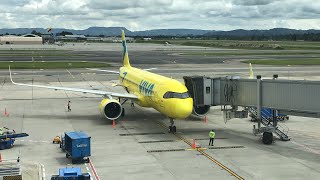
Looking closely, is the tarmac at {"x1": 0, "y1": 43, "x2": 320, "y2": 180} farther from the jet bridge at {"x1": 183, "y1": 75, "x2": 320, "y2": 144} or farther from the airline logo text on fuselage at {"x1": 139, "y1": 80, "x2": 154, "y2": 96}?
the airline logo text on fuselage at {"x1": 139, "y1": 80, "x2": 154, "y2": 96}

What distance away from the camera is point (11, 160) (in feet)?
92.2

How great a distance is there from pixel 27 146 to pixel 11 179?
10177mm

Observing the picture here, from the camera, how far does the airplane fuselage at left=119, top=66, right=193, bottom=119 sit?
34.4 meters

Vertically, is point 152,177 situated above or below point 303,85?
below

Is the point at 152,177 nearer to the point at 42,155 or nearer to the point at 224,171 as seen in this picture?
the point at 224,171

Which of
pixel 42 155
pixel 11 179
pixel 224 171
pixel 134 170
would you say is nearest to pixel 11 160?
pixel 42 155

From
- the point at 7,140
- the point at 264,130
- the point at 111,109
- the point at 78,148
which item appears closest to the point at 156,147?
the point at 78,148

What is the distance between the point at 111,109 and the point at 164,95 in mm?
6902

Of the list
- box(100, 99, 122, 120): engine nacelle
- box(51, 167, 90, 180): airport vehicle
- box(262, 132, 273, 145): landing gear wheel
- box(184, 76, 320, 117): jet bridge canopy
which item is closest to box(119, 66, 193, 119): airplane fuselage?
box(184, 76, 320, 117): jet bridge canopy

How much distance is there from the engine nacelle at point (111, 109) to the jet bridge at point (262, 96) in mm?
6926

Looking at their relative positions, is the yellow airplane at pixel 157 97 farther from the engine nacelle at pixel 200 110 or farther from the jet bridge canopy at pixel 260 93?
the engine nacelle at pixel 200 110

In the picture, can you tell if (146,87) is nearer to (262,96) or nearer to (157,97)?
(157,97)

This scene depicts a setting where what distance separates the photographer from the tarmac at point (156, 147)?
26.0 metres

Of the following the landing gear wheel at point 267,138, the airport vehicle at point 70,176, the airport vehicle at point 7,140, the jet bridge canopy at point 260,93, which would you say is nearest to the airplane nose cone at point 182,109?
the jet bridge canopy at point 260,93
